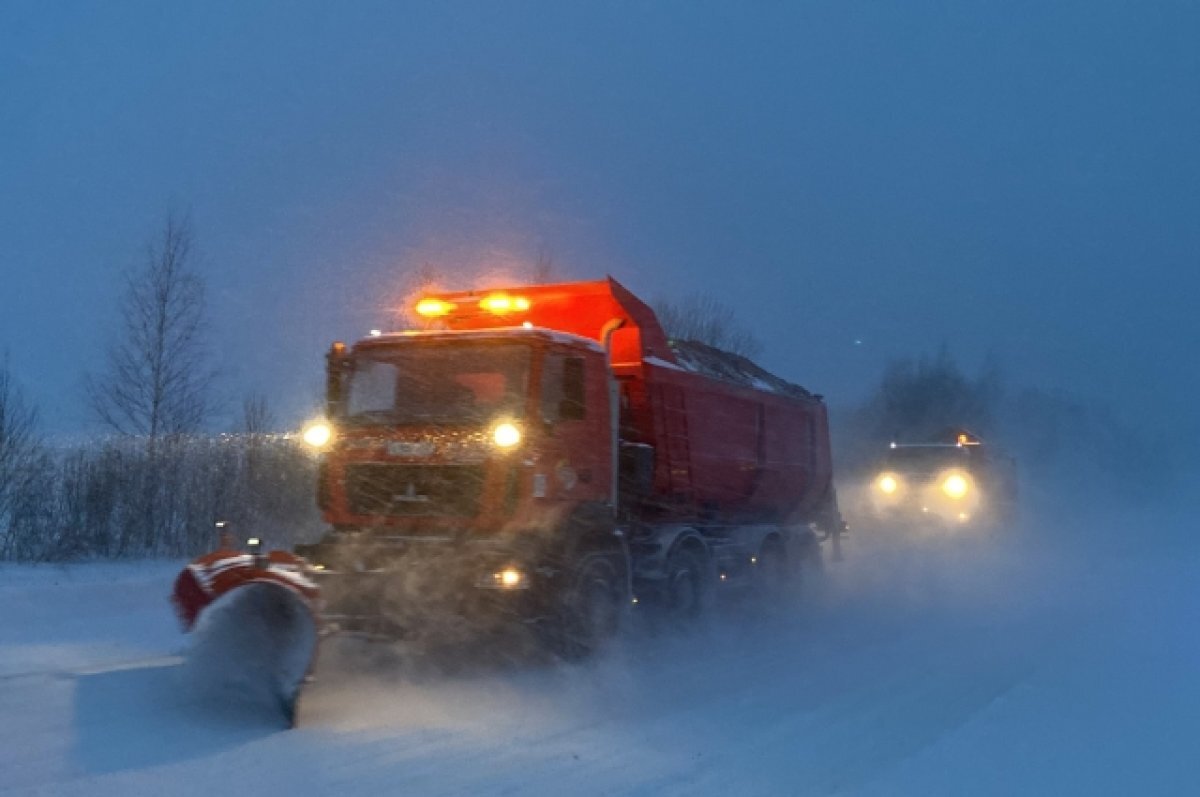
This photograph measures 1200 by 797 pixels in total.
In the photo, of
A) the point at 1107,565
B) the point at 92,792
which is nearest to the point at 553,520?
the point at 92,792

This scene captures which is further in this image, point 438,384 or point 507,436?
point 438,384

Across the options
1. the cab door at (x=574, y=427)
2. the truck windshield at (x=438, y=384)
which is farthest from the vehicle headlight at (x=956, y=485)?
the truck windshield at (x=438, y=384)

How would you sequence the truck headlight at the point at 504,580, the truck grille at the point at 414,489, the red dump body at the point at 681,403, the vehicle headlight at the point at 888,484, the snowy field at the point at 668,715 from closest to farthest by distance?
the snowy field at the point at 668,715, the truck headlight at the point at 504,580, the truck grille at the point at 414,489, the red dump body at the point at 681,403, the vehicle headlight at the point at 888,484

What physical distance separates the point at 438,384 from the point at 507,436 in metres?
0.98

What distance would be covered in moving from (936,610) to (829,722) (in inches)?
258

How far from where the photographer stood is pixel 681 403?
11.6m

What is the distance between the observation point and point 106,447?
16719mm

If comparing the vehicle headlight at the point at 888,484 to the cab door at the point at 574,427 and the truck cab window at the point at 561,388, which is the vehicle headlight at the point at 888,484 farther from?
the truck cab window at the point at 561,388

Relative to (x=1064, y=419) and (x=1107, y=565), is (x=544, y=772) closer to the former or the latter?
(x=1107, y=565)

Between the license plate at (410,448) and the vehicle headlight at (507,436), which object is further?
the license plate at (410,448)

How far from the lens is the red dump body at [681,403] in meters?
10.8

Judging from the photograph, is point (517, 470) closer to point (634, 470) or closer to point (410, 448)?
point (410, 448)

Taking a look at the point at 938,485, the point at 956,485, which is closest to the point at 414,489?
the point at 938,485

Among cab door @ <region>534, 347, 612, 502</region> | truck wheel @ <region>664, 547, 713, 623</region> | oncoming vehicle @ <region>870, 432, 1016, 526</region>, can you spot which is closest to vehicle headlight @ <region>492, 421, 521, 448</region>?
cab door @ <region>534, 347, 612, 502</region>
